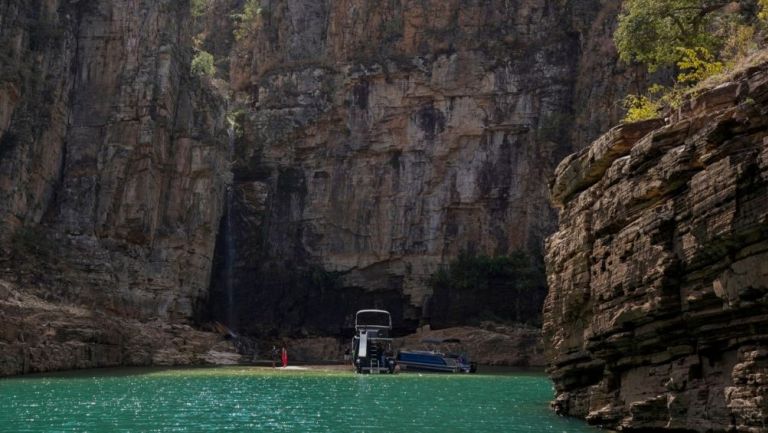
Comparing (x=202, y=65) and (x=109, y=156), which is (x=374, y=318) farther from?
(x=202, y=65)

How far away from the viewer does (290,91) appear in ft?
253

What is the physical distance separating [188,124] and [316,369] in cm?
2379

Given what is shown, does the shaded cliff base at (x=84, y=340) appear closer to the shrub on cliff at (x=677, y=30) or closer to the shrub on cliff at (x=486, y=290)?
the shrub on cliff at (x=486, y=290)

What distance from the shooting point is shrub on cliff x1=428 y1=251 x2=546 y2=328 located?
69750 mm

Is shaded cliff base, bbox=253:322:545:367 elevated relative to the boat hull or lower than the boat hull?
elevated

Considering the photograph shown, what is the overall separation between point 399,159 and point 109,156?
83.5ft

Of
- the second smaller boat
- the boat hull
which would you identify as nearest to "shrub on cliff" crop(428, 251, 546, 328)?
the second smaller boat

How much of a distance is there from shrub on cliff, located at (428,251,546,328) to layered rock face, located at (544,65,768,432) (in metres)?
45.3

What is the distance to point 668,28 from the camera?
97.3ft

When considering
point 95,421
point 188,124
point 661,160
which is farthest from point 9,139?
point 661,160

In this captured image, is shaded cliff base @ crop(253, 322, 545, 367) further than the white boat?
Yes

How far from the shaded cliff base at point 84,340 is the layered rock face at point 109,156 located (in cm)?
314

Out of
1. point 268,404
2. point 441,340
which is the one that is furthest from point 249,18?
point 268,404

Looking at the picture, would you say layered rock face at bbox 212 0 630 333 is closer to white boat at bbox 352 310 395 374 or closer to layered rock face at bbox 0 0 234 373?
layered rock face at bbox 0 0 234 373
